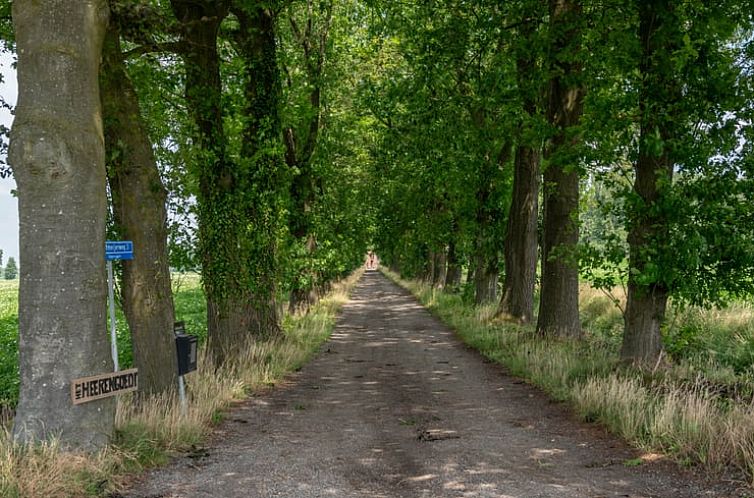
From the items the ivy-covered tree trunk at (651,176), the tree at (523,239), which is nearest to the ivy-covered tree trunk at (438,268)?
the tree at (523,239)

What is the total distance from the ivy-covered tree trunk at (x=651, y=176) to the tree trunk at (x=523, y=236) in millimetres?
7672

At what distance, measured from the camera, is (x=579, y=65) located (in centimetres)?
1343

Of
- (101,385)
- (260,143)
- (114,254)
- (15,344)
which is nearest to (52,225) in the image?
(101,385)

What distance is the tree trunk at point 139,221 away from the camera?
844cm

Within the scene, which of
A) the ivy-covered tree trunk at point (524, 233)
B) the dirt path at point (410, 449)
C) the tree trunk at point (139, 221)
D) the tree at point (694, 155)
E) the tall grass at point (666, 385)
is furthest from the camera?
the ivy-covered tree trunk at point (524, 233)

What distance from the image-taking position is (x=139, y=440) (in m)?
6.76

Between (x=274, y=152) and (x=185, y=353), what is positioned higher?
(x=274, y=152)

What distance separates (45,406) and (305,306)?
60.3 feet

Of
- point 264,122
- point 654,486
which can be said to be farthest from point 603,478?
point 264,122

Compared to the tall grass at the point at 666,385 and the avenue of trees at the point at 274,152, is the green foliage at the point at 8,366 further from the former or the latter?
the tall grass at the point at 666,385

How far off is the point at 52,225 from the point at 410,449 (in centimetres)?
440

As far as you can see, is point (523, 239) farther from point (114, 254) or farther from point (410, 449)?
point (114, 254)

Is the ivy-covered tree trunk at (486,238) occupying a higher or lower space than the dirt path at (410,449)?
higher

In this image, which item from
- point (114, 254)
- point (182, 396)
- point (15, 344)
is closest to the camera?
point (114, 254)
